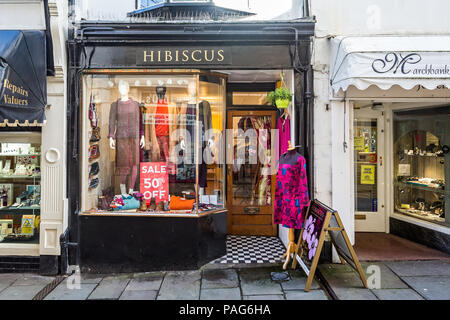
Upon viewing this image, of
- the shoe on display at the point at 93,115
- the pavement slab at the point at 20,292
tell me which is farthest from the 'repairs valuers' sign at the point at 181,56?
the pavement slab at the point at 20,292

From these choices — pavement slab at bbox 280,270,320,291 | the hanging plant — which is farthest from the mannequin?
pavement slab at bbox 280,270,320,291

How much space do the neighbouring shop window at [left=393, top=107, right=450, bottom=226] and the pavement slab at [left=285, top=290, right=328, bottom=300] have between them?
11.4 ft

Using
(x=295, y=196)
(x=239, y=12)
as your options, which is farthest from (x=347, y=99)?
(x=239, y=12)

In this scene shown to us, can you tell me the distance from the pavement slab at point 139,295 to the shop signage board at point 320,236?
7.13 ft

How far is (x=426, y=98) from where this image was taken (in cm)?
543

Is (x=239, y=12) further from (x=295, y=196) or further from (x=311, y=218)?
(x=311, y=218)

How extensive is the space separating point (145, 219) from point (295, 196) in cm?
255

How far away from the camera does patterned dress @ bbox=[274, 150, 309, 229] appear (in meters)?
5.06

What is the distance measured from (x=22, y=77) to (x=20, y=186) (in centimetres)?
206

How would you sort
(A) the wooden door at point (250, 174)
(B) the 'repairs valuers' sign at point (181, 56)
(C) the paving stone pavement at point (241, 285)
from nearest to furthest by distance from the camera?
(C) the paving stone pavement at point (241, 285)
(B) the 'repairs valuers' sign at point (181, 56)
(A) the wooden door at point (250, 174)

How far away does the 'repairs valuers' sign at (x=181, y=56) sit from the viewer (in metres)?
5.31

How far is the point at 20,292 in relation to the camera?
176 inches

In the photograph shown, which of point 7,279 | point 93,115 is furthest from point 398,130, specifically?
point 7,279

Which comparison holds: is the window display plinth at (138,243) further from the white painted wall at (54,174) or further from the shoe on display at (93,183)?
the shoe on display at (93,183)
